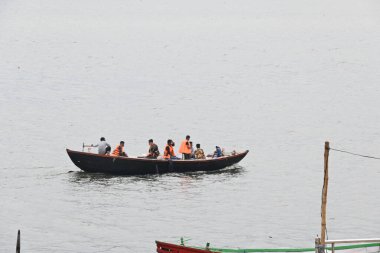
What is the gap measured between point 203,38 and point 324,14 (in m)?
49.4

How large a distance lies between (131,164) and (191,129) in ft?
66.0

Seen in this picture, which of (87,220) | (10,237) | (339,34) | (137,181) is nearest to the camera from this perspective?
(10,237)

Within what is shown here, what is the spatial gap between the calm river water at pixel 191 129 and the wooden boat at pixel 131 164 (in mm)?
482

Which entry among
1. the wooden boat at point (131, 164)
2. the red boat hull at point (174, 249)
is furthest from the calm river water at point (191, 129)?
the red boat hull at point (174, 249)

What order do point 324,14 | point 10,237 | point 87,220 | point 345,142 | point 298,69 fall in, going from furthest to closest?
point 324,14
point 298,69
point 345,142
point 87,220
point 10,237

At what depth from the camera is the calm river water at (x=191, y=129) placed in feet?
120

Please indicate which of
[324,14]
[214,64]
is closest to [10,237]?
[214,64]

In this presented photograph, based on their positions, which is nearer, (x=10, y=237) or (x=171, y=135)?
(x=10, y=237)

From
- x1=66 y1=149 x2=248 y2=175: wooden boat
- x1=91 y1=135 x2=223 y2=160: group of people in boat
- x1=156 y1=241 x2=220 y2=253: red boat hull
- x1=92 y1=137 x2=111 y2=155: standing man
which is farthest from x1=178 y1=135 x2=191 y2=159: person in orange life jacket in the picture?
x1=156 y1=241 x2=220 y2=253: red boat hull

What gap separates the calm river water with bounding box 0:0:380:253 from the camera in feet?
120

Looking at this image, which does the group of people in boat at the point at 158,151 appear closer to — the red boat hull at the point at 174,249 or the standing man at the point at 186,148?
the standing man at the point at 186,148

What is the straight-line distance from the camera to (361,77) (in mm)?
97125

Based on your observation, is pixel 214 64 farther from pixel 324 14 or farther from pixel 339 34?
pixel 324 14

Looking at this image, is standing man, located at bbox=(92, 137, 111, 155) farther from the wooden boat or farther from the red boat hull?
the red boat hull
